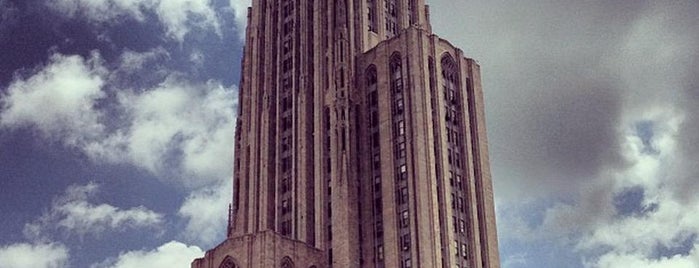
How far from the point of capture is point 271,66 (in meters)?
171

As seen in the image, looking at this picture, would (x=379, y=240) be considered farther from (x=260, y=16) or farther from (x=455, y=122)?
(x=260, y=16)

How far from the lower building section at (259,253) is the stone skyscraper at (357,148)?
187 millimetres

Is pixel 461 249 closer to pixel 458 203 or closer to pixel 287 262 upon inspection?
pixel 458 203

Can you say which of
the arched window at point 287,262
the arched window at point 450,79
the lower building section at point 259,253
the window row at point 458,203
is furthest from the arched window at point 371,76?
the arched window at point 287,262

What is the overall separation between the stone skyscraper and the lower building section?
19 centimetres

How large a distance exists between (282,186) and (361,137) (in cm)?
1517

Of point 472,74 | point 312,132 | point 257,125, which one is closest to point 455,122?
point 472,74

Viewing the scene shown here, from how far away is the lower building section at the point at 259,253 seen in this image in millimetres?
132625

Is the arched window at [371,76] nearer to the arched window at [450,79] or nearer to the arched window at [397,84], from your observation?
the arched window at [397,84]

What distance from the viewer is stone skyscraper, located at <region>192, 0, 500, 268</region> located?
5630 inches

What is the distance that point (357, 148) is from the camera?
15425cm

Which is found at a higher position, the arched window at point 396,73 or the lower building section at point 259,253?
the arched window at point 396,73

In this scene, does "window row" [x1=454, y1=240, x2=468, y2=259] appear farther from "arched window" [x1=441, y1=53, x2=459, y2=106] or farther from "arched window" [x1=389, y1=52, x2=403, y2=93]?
"arched window" [x1=389, y1=52, x2=403, y2=93]

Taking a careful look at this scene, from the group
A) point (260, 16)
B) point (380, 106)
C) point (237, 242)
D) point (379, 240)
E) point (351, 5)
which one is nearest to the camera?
point (237, 242)
